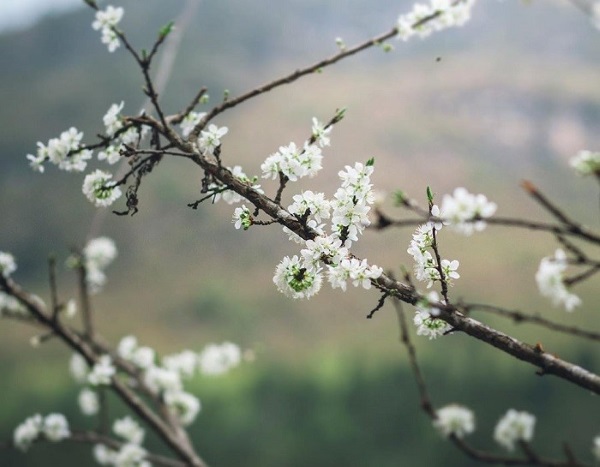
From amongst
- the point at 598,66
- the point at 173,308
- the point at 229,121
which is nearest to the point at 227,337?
the point at 173,308

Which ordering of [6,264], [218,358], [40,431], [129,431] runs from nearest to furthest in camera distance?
1. [6,264]
2. [40,431]
3. [129,431]
4. [218,358]

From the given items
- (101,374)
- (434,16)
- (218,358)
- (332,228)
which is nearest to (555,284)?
(332,228)

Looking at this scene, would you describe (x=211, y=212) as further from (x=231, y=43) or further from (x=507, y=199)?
(x=231, y=43)

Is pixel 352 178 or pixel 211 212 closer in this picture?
pixel 352 178

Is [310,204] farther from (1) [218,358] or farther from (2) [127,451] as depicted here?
(1) [218,358]

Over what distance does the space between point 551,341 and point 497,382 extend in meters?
5.10

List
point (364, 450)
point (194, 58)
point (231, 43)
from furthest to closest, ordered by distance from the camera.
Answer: point (231, 43)
point (194, 58)
point (364, 450)

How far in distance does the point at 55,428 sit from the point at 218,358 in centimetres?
176

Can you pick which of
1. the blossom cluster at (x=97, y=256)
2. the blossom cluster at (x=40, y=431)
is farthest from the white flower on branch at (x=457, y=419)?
the blossom cluster at (x=97, y=256)

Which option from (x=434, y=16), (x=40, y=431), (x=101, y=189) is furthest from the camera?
(x=40, y=431)

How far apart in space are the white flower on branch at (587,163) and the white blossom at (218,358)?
4.23m

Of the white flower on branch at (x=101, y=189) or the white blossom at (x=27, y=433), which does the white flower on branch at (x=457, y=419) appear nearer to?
the white flower on branch at (x=101, y=189)

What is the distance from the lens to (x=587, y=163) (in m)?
1.14

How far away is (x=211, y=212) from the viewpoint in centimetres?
4662
